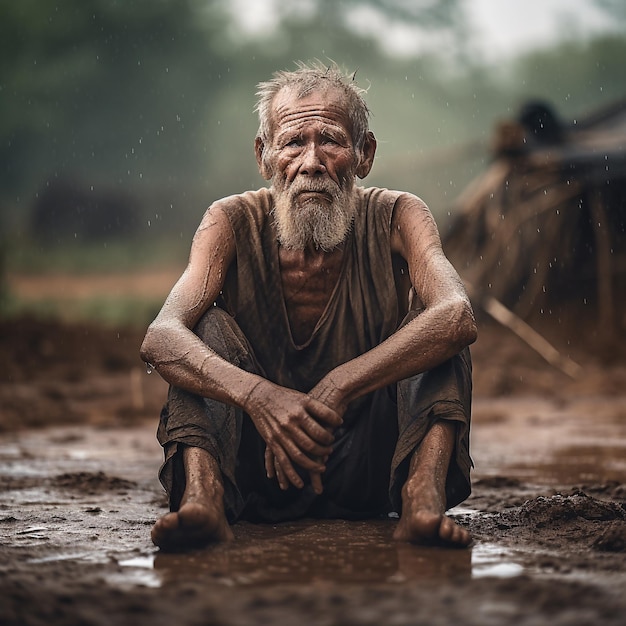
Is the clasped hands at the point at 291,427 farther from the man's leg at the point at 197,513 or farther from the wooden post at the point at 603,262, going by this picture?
the wooden post at the point at 603,262

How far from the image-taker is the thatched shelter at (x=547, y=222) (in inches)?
388

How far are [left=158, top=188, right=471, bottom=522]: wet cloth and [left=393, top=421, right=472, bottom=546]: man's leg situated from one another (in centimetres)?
9

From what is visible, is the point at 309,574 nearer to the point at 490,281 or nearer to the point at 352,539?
the point at 352,539

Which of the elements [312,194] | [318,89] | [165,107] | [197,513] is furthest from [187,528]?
[165,107]

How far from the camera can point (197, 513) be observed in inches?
97.7

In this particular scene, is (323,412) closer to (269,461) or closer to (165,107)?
(269,461)

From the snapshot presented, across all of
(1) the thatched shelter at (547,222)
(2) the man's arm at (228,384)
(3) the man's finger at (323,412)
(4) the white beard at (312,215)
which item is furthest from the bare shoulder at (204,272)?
(1) the thatched shelter at (547,222)

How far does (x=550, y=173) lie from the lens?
33.0ft

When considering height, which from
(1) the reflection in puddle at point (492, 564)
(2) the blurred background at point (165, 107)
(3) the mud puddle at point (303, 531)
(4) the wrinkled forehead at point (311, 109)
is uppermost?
(2) the blurred background at point (165, 107)

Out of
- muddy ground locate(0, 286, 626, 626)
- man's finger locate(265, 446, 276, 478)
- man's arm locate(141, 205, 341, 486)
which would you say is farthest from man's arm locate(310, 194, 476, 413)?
muddy ground locate(0, 286, 626, 626)

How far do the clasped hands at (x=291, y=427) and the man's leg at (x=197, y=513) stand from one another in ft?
0.56

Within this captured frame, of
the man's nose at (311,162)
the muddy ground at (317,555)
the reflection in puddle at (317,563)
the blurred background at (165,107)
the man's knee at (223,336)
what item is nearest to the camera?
the muddy ground at (317,555)

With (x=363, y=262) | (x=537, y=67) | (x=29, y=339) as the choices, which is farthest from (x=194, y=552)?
(x=537, y=67)

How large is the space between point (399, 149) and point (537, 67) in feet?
18.5
